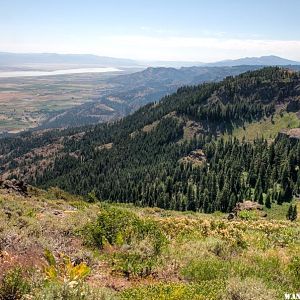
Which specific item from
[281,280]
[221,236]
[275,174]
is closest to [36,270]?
[281,280]

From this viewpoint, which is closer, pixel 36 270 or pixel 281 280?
pixel 36 270

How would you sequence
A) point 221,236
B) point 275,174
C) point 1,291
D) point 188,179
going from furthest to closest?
1. point 188,179
2. point 275,174
3. point 221,236
4. point 1,291

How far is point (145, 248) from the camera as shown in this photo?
677 inches

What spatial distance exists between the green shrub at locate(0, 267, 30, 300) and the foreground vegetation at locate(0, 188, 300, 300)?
0.03 meters

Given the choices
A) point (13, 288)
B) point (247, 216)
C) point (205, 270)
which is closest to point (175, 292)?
point (205, 270)

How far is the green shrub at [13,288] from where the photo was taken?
10.9 m

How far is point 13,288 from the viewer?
10.9m

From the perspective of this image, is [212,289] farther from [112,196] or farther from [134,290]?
[112,196]

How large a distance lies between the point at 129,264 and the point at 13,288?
5756 millimetres

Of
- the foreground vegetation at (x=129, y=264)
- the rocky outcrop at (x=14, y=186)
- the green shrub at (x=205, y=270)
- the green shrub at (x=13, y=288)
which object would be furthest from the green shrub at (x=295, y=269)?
the rocky outcrop at (x=14, y=186)

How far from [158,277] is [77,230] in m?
7.63

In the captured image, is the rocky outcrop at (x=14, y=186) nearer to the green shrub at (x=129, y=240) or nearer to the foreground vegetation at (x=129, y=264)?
the foreground vegetation at (x=129, y=264)

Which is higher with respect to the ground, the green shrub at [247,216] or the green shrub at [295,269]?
the green shrub at [295,269]

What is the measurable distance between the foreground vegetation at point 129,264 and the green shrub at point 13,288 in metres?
0.03
